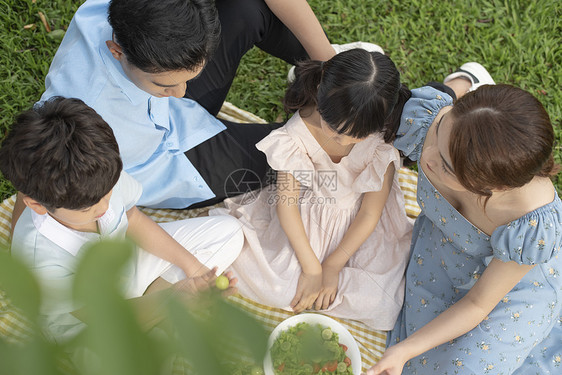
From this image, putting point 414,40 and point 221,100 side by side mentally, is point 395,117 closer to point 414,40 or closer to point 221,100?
point 221,100

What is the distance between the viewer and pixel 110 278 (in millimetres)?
263

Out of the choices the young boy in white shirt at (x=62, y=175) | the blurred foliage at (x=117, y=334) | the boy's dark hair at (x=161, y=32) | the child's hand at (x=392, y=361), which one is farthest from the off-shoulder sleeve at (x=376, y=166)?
the blurred foliage at (x=117, y=334)

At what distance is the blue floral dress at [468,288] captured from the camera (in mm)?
1286

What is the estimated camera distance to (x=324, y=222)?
1604mm

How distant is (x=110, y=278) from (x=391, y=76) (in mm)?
1151

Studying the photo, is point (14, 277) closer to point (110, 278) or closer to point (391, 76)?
point (110, 278)

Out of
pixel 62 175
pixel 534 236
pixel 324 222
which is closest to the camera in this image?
pixel 62 175

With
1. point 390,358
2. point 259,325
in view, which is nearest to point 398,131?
point 390,358

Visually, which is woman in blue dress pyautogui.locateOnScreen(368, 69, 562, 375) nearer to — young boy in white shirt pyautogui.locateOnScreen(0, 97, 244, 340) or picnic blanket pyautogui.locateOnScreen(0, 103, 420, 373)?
picnic blanket pyautogui.locateOnScreen(0, 103, 420, 373)

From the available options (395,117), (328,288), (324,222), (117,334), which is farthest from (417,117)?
(117,334)

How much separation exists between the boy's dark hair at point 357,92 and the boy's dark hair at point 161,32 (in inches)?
13.5

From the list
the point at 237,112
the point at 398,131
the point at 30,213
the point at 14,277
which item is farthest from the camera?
the point at 237,112

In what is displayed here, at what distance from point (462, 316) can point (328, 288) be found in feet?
1.36

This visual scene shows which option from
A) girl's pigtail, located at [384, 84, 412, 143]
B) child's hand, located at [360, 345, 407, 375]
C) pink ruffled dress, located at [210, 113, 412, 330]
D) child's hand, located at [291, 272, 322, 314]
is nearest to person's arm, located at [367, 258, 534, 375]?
child's hand, located at [360, 345, 407, 375]
